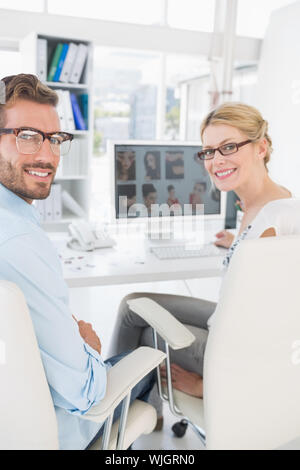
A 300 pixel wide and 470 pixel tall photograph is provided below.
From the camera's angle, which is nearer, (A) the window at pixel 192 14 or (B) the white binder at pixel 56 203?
(B) the white binder at pixel 56 203

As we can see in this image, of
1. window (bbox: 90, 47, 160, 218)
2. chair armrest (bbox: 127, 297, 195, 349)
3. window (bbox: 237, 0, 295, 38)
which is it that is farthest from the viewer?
window (bbox: 90, 47, 160, 218)

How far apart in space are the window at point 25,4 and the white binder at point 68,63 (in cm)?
71

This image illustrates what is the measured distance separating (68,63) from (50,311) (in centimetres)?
241

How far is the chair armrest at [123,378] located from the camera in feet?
3.55

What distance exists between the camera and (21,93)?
118cm

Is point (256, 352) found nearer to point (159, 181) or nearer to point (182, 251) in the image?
point (182, 251)

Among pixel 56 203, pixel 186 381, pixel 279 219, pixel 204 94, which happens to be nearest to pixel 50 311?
pixel 186 381

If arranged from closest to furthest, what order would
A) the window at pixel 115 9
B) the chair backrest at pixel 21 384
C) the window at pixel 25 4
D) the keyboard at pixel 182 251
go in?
the chair backrest at pixel 21 384 → the keyboard at pixel 182 251 → the window at pixel 25 4 → the window at pixel 115 9

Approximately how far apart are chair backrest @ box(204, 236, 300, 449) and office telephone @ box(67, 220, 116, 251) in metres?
1.13

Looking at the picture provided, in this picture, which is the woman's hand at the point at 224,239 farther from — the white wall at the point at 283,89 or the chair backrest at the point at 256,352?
the white wall at the point at 283,89

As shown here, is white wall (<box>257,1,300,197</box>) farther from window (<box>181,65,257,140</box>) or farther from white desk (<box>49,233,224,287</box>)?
white desk (<box>49,233,224,287</box>)

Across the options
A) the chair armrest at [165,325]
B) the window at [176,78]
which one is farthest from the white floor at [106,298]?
the window at [176,78]

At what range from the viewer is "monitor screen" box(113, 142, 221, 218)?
7.54ft

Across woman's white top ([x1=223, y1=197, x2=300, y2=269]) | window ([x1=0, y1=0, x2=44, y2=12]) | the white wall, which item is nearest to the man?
woman's white top ([x1=223, y1=197, x2=300, y2=269])
